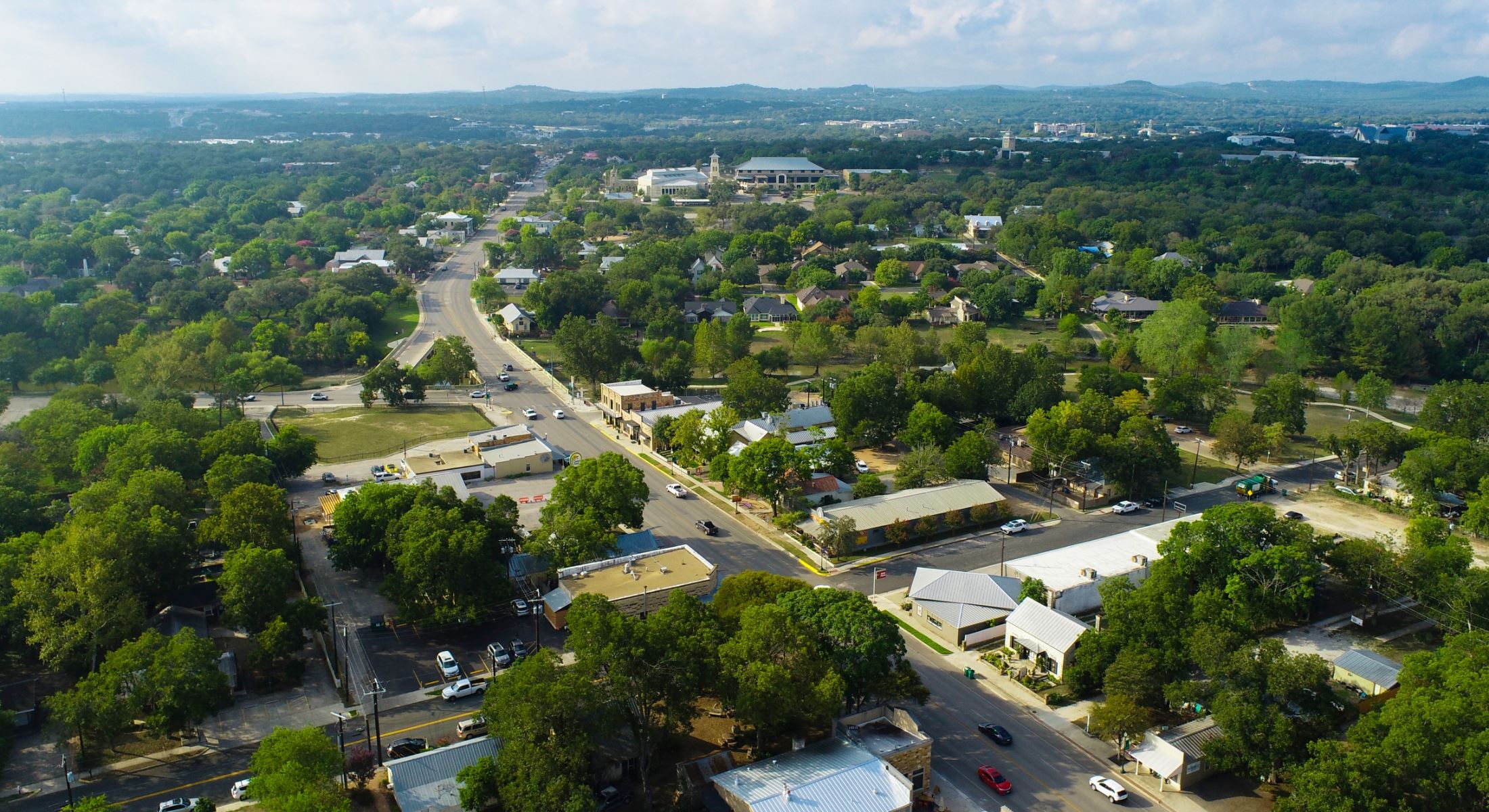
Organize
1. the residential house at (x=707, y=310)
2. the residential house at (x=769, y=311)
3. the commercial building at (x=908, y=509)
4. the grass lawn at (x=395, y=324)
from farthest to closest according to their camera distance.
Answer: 1. the residential house at (x=769, y=311)
2. the residential house at (x=707, y=310)
3. the grass lawn at (x=395, y=324)
4. the commercial building at (x=908, y=509)

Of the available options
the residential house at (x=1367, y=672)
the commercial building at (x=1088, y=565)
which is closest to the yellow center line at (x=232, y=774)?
the commercial building at (x=1088, y=565)

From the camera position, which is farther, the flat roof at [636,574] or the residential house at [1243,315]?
the residential house at [1243,315]

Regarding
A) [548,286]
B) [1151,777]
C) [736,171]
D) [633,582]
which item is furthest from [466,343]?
[736,171]

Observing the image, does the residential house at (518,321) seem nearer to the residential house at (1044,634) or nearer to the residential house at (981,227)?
the residential house at (1044,634)

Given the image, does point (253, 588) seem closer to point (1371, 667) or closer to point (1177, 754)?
point (1177, 754)

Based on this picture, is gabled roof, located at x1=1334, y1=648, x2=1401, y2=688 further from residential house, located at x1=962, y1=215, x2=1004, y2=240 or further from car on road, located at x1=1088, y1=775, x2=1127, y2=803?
residential house, located at x1=962, y1=215, x2=1004, y2=240

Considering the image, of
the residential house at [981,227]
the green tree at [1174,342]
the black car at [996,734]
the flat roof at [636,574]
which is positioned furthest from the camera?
the residential house at [981,227]

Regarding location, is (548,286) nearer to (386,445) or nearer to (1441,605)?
(386,445)
